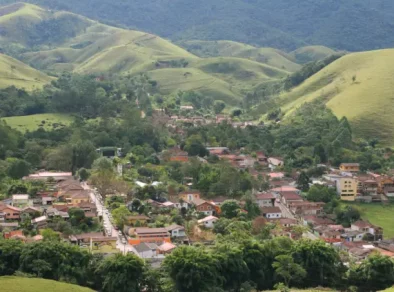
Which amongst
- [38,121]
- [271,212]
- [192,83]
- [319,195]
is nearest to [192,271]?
[271,212]

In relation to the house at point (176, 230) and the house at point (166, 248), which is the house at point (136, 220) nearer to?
the house at point (176, 230)

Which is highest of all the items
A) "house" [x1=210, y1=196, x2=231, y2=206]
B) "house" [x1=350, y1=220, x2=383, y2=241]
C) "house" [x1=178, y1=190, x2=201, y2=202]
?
"house" [x1=178, y1=190, x2=201, y2=202]

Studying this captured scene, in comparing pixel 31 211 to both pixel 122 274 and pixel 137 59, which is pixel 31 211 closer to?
pixel 122 274

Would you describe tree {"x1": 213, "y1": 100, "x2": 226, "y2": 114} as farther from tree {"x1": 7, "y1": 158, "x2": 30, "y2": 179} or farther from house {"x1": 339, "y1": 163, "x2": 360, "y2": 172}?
tree {"x1": 7, "y1": 158, "x2": 30, "y2": 179}

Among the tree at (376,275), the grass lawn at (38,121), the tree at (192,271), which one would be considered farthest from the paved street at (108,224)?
the grass lawn at (38,121)

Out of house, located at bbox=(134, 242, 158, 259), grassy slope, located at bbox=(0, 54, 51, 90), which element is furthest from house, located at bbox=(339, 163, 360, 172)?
grassy slope, located at bbox=(0, 54, 51, 90)

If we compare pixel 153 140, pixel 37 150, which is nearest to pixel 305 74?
pixel 153 140

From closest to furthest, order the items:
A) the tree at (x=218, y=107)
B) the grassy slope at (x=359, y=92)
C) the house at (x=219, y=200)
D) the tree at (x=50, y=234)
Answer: the tree at (x=50, y=234)
the house at (x=219, y=200)
the grassy slope at (x=359, y=92)
the tree at (x=218, y=107)
